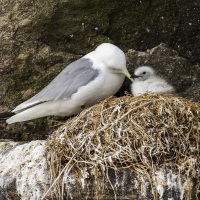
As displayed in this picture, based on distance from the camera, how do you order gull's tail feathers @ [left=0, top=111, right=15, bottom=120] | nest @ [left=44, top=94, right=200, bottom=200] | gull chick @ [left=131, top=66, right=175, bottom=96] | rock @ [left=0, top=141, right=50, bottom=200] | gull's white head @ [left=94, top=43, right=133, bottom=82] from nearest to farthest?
nest @ [left=44, top=94, right=200, bottom=200], rock @ [left=0, top=141, right=50, bottom=200], gull's white head @ [left=94, top=43, right=133, bottom=82], gull chick @ [left=131, top=66, right=175, bottom=96], gull's tail feathers @ [left=0, top=111, right=15, bottom=120]

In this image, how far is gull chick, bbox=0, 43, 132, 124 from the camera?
494cm

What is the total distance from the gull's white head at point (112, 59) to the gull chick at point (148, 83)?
0.46 ft

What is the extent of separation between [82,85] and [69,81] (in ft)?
0.30

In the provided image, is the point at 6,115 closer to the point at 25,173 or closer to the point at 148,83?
the point at 25,173

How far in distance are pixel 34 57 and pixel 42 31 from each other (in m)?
0.17

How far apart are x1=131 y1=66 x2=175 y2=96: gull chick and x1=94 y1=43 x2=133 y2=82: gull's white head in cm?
14

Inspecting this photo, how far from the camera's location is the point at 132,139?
4.39m

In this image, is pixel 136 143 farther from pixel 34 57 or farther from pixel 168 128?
pixel 34 57

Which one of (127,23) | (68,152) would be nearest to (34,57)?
(127,23)

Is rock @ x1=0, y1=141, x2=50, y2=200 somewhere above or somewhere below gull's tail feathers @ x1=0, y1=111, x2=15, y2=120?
below

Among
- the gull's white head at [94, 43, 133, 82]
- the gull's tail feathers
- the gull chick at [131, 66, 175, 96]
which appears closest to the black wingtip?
the gull's tail feathers

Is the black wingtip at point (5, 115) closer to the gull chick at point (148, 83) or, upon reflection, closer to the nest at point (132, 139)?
the nest at point (132, 139)

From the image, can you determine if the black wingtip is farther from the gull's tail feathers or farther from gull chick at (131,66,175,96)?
gull chick at (131,66,175,96)

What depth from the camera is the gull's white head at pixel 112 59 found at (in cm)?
494
